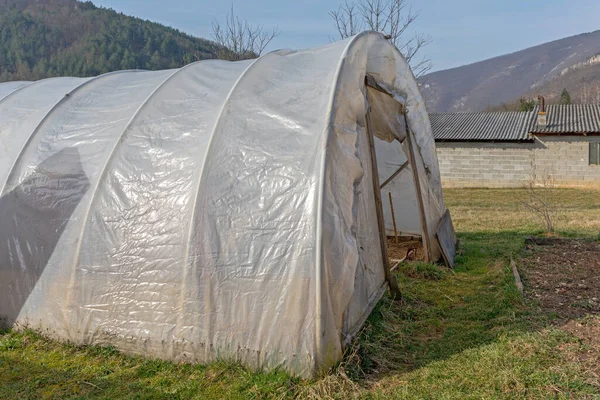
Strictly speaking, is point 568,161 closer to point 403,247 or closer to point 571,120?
point 571,120

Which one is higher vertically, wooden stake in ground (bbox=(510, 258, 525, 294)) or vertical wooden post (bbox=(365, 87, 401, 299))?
vertical wooden post (bbox=(365, 87, 401, 299))

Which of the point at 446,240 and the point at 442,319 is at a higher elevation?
the point at 446,240

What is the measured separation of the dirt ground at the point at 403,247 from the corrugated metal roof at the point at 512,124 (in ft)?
53.1

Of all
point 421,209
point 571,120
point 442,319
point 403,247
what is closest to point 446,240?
point 421,209

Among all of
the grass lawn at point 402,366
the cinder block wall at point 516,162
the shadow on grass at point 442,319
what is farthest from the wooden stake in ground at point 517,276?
the cinder block wall at point 516,162

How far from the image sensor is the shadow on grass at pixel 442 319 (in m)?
4.24

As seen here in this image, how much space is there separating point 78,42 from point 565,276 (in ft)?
258

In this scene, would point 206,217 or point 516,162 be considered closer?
point 206,217

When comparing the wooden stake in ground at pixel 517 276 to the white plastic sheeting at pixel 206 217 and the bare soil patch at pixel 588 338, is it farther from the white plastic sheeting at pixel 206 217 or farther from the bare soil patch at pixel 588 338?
the white plastic sheeting at pixel 206 217

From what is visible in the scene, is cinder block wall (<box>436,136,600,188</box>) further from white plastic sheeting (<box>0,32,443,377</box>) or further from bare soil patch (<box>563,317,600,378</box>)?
white plastic sheeting (<box>0,32,443,377</box>)

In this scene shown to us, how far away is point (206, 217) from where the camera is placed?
13.9 ft

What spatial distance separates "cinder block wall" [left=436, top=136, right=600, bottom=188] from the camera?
22375 millimetres

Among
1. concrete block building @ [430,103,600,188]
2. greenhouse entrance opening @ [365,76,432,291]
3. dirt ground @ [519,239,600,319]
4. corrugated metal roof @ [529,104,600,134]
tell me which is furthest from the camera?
corrugated metal roof @ [529,104,600,134]

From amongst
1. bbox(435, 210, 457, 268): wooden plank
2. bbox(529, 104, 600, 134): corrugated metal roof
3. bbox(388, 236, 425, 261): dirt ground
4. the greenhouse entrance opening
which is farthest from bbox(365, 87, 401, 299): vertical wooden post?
bbox(529, 104, 600, 134): corrugated metal roof
